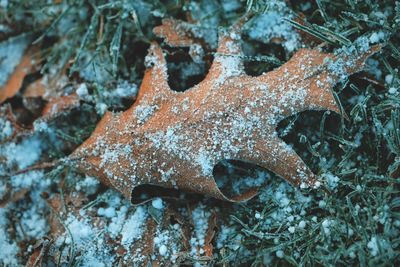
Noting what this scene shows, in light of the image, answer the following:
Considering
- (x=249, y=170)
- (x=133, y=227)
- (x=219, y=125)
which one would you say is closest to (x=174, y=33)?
(x=219, y=125)

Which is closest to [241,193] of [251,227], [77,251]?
[251,227]

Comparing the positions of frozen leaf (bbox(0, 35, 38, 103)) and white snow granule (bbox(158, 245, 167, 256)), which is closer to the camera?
white snow granule (bbox(158, 245, 167, 256))

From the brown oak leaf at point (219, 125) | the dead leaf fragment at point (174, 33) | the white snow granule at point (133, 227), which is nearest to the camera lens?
the brown oak leaf at point (219, 125)

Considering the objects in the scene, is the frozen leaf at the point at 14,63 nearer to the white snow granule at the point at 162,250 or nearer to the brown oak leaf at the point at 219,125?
the brown oak leaf at the point at 219,125

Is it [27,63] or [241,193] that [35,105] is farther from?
[241,193]

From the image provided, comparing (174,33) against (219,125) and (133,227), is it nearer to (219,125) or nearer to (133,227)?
(219,125)

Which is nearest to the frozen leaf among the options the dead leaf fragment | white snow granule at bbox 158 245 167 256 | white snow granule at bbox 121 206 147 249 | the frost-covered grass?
the frost-covered grass

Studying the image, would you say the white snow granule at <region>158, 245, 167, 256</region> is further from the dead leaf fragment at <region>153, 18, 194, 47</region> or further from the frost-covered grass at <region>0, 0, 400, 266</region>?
the dead leaf fragment at <region>153, 18, 194, 47</region>

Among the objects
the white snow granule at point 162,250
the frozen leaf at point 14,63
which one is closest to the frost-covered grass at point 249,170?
the white snow granule at point 162,250
